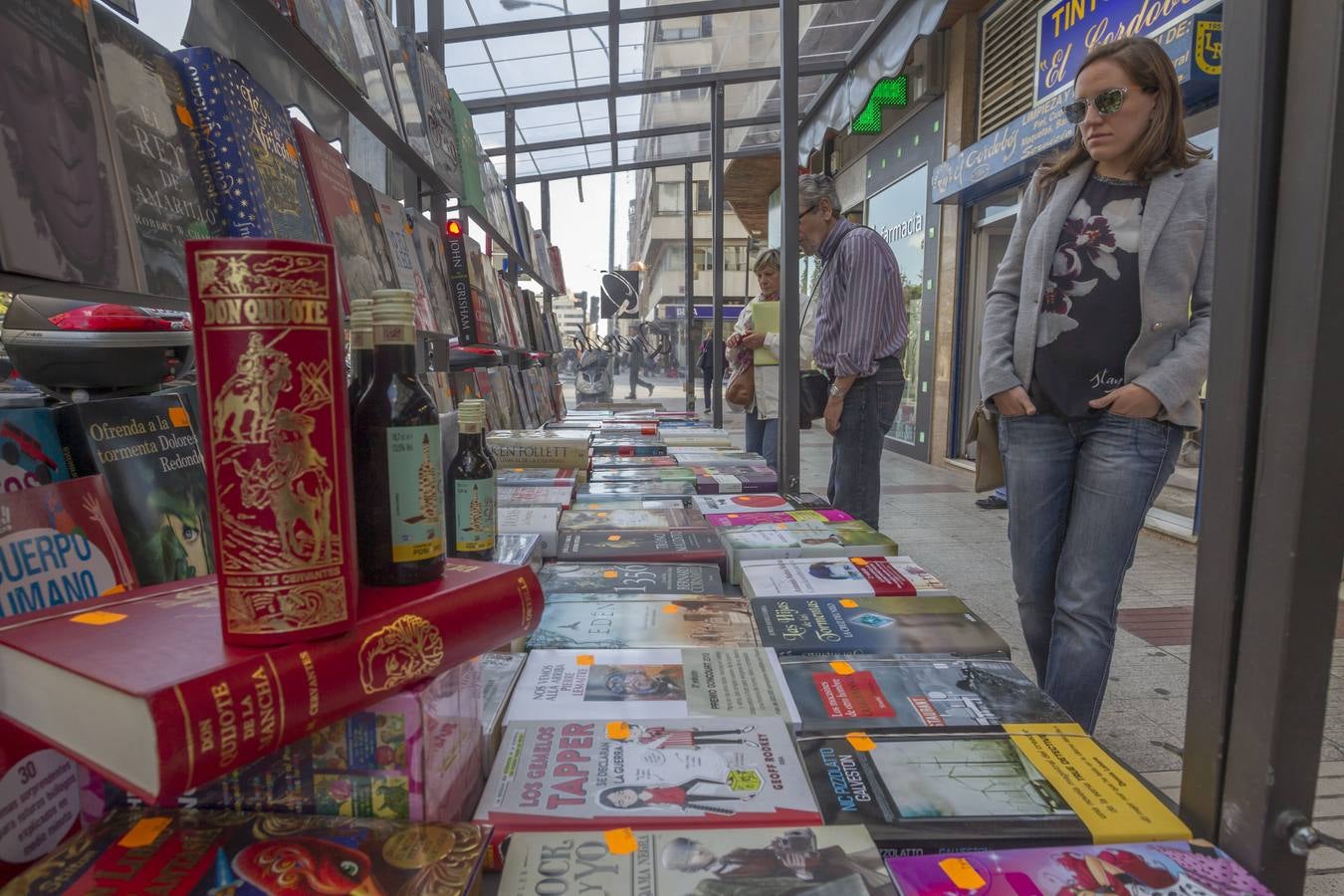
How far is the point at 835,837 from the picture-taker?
2.25 feet

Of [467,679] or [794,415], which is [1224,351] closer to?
[467,679]

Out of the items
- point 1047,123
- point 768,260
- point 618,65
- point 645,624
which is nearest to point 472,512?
point 645,624

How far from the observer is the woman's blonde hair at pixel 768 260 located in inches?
147

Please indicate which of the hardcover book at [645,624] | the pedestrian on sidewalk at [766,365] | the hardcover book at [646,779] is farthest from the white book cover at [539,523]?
the pedestrian on sidewalk at [766,365]

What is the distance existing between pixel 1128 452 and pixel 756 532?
744 millimetres

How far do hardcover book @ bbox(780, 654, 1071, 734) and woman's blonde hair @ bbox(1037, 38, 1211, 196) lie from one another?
1.00 meters

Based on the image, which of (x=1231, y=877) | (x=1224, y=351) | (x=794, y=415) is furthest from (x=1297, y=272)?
(x=794, y=415)

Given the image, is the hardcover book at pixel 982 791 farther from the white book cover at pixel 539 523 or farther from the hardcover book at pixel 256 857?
the white book cover at pixel 539 523

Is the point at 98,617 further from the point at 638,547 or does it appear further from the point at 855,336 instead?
the point at 855,336

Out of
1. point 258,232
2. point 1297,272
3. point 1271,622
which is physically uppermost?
point 258,232

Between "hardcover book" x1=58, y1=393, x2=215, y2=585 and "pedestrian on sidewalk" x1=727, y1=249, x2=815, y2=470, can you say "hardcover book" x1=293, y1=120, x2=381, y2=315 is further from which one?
"pedestrian on sidewalk" x1=727, y1=249, x2=815, y2=470

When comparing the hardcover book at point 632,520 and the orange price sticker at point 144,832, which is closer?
the orange price sticker at point 144,832

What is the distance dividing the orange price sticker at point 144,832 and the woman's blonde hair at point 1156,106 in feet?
5.70

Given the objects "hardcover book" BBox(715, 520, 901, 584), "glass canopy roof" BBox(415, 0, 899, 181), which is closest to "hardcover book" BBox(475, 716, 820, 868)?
"hardcover book" BBox(715, 520, 901, 584)
